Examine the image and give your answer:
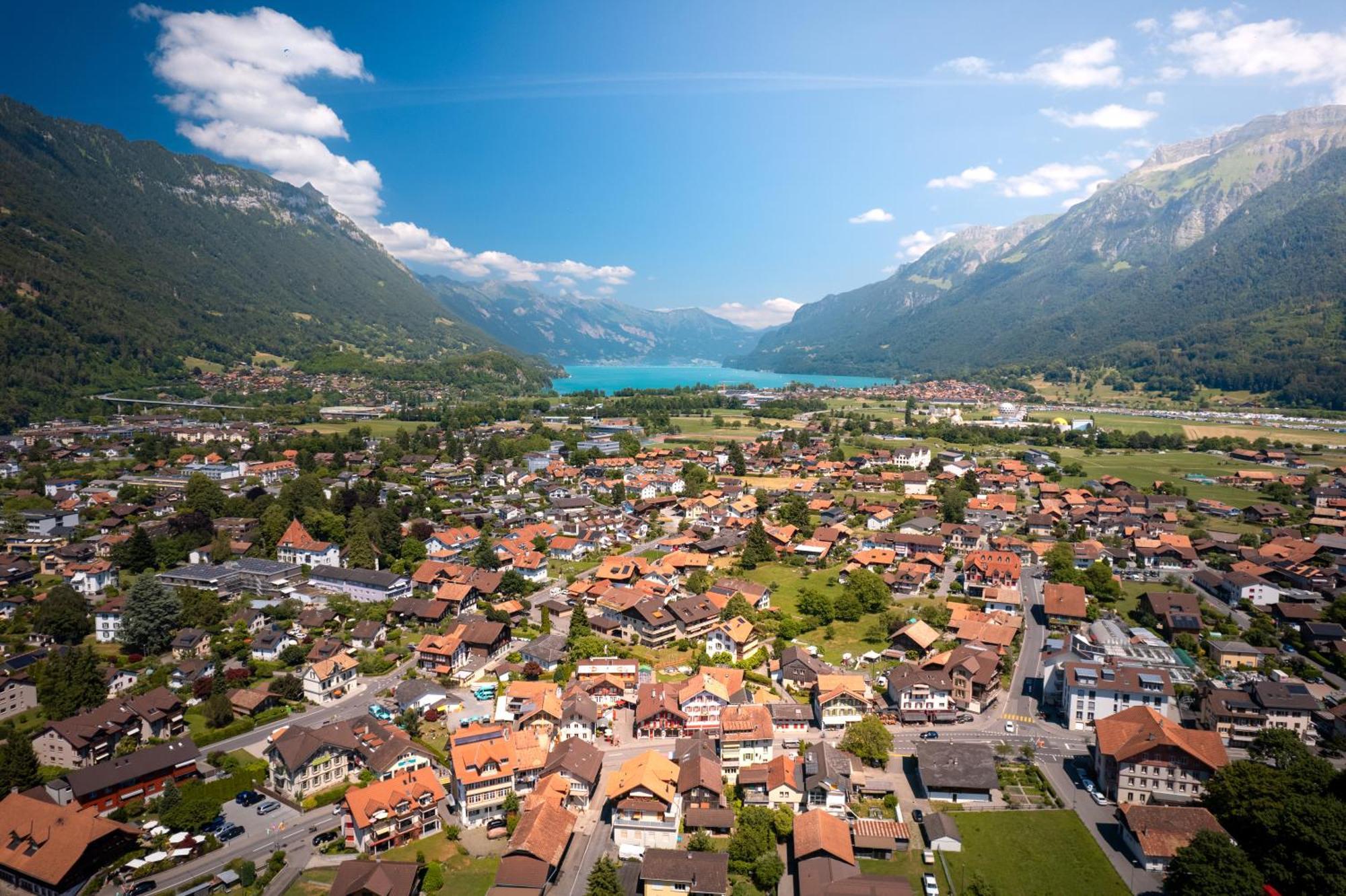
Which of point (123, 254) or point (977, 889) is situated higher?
point (123, 254)

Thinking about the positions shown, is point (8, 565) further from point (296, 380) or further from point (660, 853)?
point (296, 380)

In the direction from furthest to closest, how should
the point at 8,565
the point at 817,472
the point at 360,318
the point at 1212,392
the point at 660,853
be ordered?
the point at 360,318 → the point at 1212,392 → the point at 817,472 → the point at 8,565 → the point at 660,853

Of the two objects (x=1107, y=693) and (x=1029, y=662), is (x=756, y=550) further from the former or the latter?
(x=1107, y=693)

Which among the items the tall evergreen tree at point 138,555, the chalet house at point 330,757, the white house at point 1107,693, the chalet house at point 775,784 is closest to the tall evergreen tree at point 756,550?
the white house at point 1107,693

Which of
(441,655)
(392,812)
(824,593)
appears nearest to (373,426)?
(441,655)

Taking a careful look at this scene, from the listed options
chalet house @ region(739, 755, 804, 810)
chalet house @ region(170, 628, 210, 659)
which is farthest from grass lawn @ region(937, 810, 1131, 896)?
chalet house @ region(170, 628, 210, 659)

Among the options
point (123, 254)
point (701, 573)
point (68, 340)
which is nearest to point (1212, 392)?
point (701, 573)

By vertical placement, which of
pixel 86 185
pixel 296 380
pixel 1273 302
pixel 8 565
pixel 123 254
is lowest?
pixel 8 565

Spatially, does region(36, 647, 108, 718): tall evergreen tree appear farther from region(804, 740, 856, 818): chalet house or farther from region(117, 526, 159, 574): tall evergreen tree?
region(804, 740, 856, 818): chalet house
